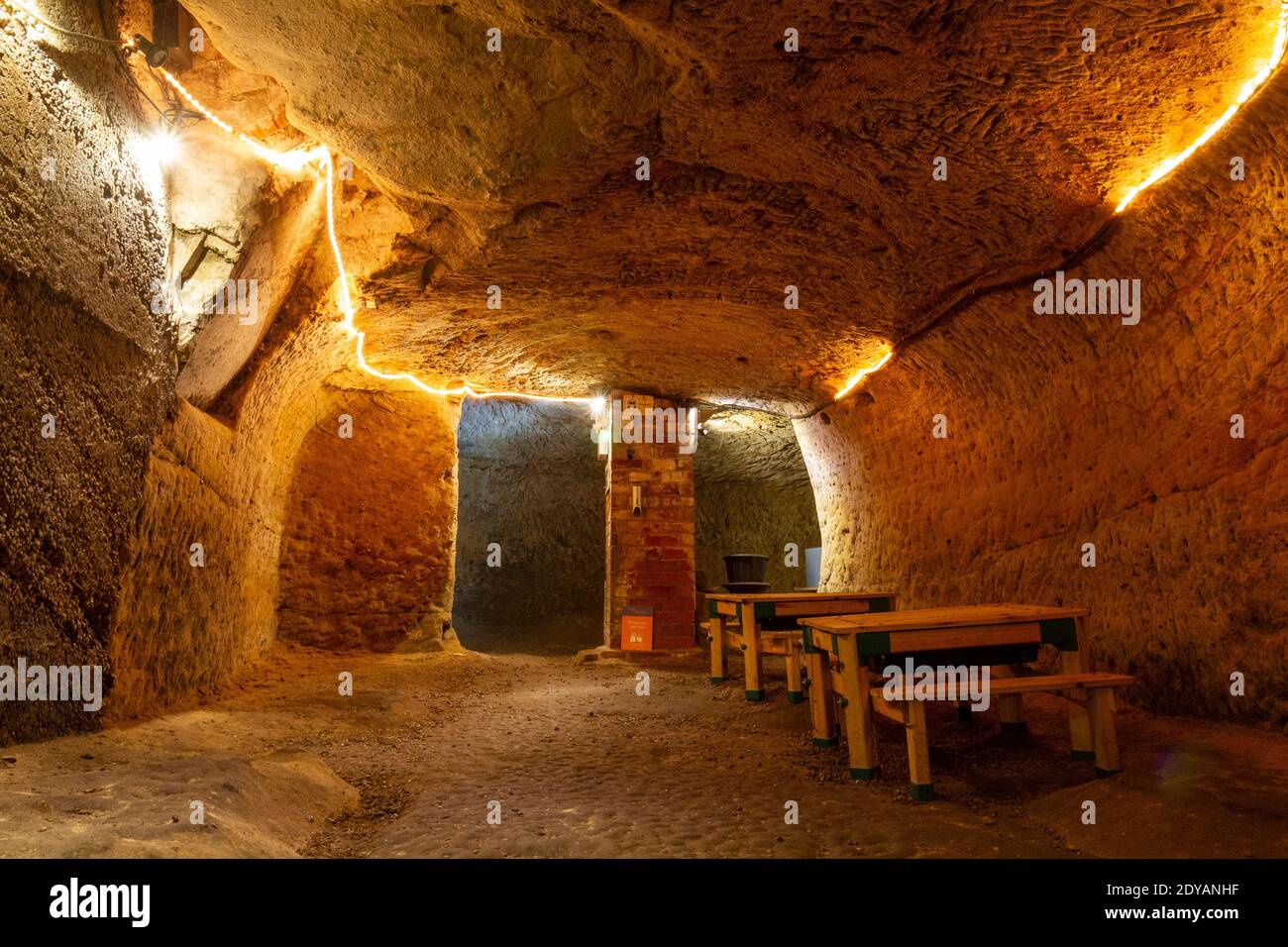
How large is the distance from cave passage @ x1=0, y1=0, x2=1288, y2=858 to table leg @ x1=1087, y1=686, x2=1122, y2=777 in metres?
0.02

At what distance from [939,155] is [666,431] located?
4.68m

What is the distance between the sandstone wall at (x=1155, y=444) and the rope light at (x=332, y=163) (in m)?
0.06

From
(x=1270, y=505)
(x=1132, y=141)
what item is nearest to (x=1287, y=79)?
(x=1132, y=141)

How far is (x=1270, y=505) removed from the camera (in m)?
3.16

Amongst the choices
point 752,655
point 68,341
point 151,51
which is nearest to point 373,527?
point 752,655

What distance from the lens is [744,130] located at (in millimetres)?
3404

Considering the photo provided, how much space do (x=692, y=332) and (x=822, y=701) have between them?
11.1ft

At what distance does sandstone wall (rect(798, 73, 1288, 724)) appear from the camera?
123 inches

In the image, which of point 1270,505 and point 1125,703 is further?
point 1125,703

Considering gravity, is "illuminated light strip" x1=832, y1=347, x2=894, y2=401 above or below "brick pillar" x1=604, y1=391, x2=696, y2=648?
above

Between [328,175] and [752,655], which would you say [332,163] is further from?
[752,655]

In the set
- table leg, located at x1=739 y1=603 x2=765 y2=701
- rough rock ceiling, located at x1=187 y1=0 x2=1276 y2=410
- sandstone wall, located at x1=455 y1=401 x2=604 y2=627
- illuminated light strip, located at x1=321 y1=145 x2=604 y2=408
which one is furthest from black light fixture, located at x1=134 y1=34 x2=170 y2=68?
sandstone wall, located at x1=455 y1=401 x2=604 y2=627

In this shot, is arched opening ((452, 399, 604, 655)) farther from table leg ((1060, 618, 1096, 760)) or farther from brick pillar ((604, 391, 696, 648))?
table leg ((1060, 618, 1096, 760))
